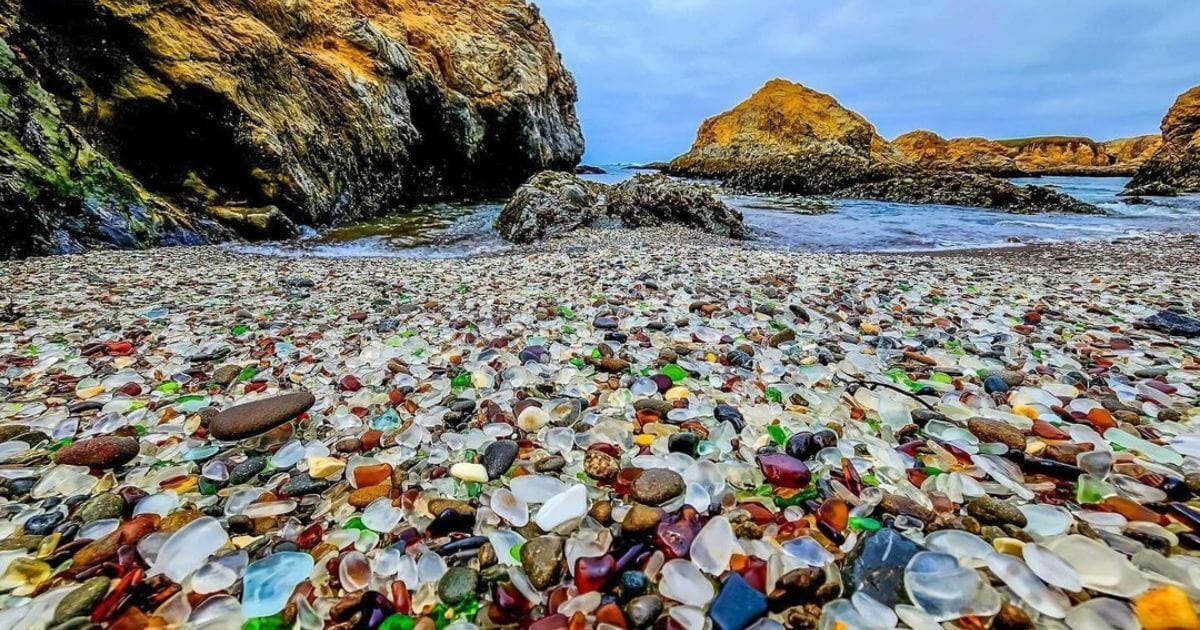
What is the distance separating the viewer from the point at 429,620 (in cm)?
123

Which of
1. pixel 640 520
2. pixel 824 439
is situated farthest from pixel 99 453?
pixel 824 439

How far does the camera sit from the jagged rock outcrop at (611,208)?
13.6 m

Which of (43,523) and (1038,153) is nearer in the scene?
(43,523)

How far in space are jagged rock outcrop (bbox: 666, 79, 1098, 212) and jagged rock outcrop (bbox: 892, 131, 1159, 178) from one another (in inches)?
129

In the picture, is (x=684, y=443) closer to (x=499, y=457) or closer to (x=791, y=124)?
(x=499, y=457)

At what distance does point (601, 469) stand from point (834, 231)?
1645 cm

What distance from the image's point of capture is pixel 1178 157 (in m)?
40.8

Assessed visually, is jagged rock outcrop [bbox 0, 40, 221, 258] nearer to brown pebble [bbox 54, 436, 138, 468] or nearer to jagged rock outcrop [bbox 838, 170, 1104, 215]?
brown pebble [bbox 54, 436, 138, 468]

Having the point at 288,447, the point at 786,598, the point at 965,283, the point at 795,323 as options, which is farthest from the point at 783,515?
the point at 965,283

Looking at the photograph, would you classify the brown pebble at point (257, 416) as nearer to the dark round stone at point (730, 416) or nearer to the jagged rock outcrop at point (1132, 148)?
the dark round stone at point (730, 416)

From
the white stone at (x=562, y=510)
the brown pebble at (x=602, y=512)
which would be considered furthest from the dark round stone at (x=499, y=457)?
the brown pebble at (x=602, y=512)

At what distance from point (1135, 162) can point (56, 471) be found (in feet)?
429

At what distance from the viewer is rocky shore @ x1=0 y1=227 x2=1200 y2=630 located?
1.26 metres

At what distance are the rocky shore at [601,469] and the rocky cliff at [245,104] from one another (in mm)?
8274
